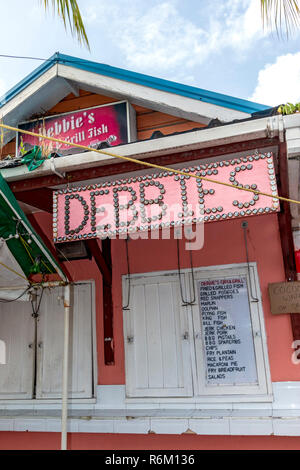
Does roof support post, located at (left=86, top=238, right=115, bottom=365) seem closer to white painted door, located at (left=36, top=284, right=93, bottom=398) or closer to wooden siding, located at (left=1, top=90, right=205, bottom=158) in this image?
white painted door, located at (left=36, top=284, right=93, bottom=398)

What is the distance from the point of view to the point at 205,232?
4.64 metres

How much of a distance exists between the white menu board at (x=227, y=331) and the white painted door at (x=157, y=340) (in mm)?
253

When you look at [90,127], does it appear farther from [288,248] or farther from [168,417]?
[168,417]

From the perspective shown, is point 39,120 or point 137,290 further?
point 39,120

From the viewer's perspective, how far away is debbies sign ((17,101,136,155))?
16.4 ft

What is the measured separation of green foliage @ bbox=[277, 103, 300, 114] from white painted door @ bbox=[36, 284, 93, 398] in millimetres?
3102

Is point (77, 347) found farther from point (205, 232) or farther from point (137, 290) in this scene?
point (205, 232)

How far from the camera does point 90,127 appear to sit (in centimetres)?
518

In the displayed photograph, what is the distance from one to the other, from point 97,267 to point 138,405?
1.73m

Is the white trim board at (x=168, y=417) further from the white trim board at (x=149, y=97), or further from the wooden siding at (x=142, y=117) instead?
the wooden siding at (x=142, y=117)

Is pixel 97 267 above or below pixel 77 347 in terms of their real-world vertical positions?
above

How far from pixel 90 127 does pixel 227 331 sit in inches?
125
